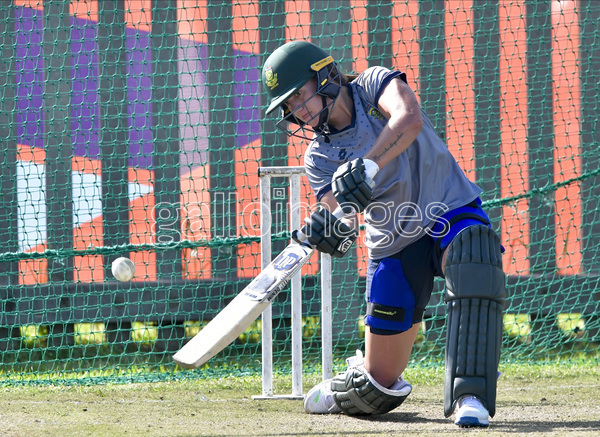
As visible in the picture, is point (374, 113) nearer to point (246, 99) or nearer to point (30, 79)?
point (246, 99)

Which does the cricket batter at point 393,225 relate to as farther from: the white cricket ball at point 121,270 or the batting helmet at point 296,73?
the white cricket ball at point 121,270

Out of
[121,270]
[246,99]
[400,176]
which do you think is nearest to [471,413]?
[400,176]

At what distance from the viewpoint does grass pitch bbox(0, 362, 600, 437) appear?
2.76 meters

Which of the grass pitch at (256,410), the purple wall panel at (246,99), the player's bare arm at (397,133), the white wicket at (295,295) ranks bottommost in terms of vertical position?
the grass pitch at (256,410)

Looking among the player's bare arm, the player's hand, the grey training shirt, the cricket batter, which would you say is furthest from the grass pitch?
the player's bare arm

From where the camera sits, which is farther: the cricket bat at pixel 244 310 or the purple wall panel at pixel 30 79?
the purple wall panel at pixel 30 79

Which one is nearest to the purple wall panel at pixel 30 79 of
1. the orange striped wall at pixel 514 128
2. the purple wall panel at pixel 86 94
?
the purple wall panel at pixel 86 94

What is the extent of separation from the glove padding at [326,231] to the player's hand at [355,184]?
145 mm

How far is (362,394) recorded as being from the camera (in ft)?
9.86

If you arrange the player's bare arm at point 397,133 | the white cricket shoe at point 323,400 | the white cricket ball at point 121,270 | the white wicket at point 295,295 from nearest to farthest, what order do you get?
the player's bare arm at point 397,133
the white cricket shoe at point 323,400
the white wicket at point 295,295
the white cricket ball at point 121,270

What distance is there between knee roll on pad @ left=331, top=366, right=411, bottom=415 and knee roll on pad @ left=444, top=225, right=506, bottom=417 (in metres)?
0.41

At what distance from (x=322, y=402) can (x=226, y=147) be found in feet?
7.72

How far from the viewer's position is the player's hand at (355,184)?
8.27ft

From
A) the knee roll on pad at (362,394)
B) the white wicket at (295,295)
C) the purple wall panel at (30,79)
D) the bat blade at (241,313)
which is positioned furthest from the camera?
the purple wall panel at (30,79)
